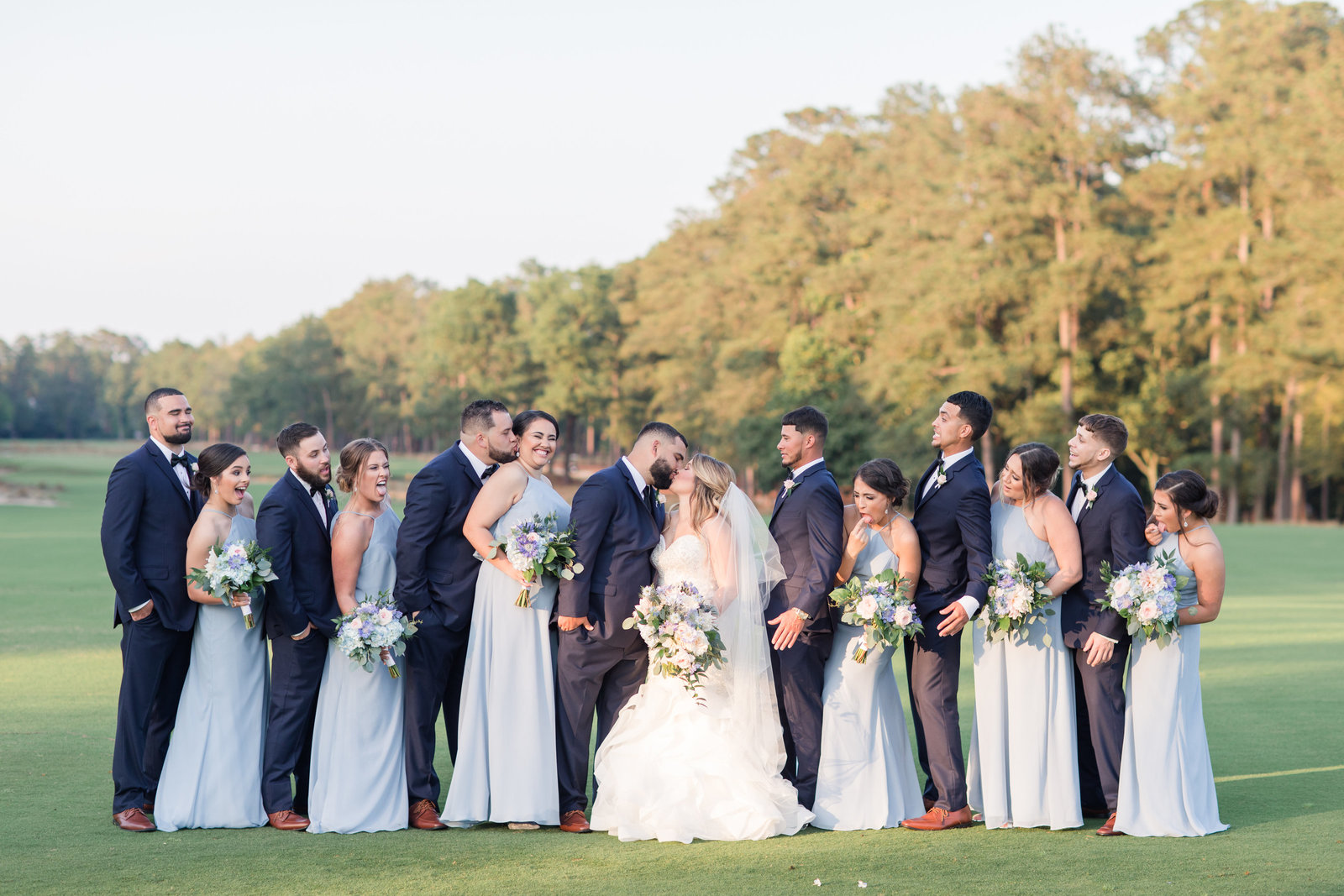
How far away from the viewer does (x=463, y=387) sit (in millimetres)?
84375

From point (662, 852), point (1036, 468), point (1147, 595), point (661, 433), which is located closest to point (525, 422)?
point (661, 433)

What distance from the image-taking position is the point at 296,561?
6668mm

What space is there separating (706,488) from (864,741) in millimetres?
1736

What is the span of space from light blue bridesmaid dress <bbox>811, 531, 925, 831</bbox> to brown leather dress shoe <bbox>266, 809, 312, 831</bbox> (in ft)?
9.61

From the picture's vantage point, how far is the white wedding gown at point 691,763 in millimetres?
6281

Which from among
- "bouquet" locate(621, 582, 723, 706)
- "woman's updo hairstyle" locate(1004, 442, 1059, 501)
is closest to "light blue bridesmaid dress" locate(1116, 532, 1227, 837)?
"woman's updo hairstyle" locate(1004, 442, 1059, 501)

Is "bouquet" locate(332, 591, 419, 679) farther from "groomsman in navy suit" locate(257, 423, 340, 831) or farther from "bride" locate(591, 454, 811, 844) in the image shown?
"bride" locate(591, 454, 811, 844)

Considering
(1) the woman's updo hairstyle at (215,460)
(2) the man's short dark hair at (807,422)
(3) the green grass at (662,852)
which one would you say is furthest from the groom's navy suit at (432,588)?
(2) the man's short dark hair at (807,422)

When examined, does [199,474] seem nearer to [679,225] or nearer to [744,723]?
[744,723]

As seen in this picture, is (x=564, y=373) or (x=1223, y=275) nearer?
(x=1223, y=275)

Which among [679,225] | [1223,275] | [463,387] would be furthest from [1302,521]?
[463,387]

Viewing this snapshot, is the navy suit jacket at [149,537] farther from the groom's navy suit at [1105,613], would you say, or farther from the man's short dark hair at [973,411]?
the groom's navy suit at [1105,613]

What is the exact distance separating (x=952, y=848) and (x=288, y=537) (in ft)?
13.4

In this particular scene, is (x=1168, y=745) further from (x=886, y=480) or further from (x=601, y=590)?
(x=601, y=590)
